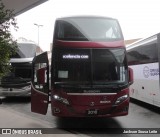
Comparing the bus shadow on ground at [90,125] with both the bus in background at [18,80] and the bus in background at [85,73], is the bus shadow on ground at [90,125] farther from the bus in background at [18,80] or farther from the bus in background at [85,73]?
the bus in background at [18,80]

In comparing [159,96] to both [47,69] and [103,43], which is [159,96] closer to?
[103,43]

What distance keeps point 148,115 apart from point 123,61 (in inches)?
134

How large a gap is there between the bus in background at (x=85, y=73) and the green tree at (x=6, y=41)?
2704mm

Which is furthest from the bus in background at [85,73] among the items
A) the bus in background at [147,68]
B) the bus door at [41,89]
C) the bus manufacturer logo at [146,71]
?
the bus manufacturer logo at [146,71]

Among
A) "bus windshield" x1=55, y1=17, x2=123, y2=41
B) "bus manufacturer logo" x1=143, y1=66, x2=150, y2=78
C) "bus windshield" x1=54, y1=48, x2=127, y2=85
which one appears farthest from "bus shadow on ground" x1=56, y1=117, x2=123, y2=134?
"bus manufacturer logo" x1=143, y1=66, x2=150, y2=78

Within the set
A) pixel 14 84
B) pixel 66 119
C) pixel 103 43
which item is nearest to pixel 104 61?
pixel 103 43

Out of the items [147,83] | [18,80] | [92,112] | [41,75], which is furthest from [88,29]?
[18,80]

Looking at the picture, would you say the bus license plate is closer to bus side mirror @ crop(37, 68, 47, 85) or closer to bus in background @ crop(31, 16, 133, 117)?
bus in background @ crop(31, 16, 133, 117)

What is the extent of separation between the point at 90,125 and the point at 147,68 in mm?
4482

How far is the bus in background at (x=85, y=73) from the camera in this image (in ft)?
31.0

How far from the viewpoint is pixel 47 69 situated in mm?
10062

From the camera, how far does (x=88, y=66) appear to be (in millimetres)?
9875

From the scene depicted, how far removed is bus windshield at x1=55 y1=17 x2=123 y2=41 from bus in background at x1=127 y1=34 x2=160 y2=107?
8.41 ft

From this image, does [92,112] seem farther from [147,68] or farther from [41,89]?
[147,68]
